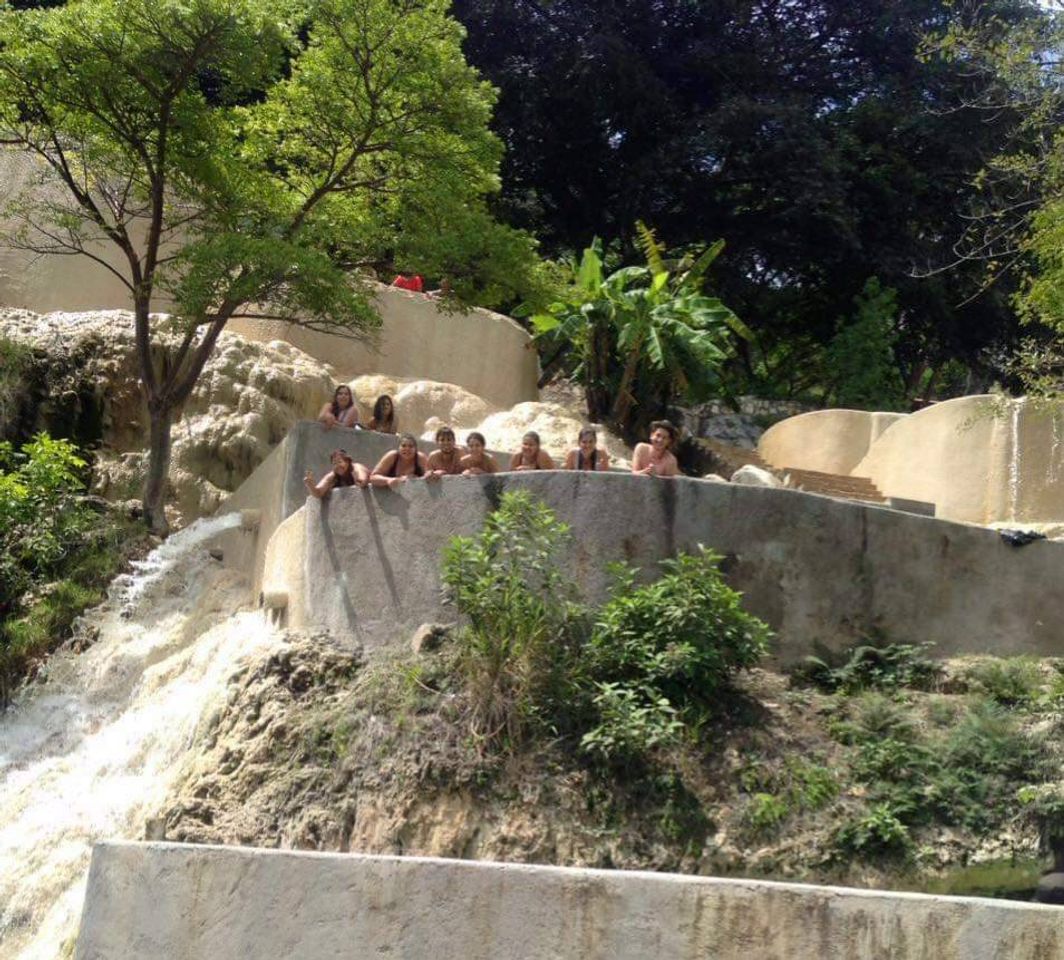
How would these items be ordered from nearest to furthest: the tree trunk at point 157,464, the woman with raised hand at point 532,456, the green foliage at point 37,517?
the woman with raised hand at point 532,456
the green foliage at point 37,517
the tree trunk at point 157,464

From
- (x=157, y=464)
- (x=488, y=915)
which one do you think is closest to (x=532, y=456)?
(x=488, y=915)

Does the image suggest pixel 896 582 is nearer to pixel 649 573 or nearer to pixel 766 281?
pixel 649 573

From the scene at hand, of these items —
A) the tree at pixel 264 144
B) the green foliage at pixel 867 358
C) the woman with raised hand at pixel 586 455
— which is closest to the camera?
the woman with raised hand at pixel 586 455

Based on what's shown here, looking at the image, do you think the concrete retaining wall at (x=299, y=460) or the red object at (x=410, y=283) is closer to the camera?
the concrete retaining wall at (x=299, y=460)

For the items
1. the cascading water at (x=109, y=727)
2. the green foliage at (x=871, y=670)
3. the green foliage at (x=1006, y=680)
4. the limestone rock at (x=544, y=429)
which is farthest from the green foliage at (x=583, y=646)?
the limestone rock at (x=544, y=429)

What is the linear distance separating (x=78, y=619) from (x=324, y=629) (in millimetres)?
4485

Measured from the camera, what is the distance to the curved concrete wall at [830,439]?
21594 millimetres

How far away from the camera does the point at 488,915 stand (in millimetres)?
6707

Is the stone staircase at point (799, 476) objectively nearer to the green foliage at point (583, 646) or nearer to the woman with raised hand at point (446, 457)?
the woman with raised hand at point (446, 457)

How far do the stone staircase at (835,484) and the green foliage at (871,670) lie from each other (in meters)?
7.62

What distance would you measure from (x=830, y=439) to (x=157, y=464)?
9.56m

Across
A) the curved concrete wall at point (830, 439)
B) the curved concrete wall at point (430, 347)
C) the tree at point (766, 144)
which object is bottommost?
the curved concrete wall at point (830, 439)

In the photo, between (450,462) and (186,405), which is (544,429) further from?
(450,462)

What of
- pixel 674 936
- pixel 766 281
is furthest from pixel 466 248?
pixel 766 281
